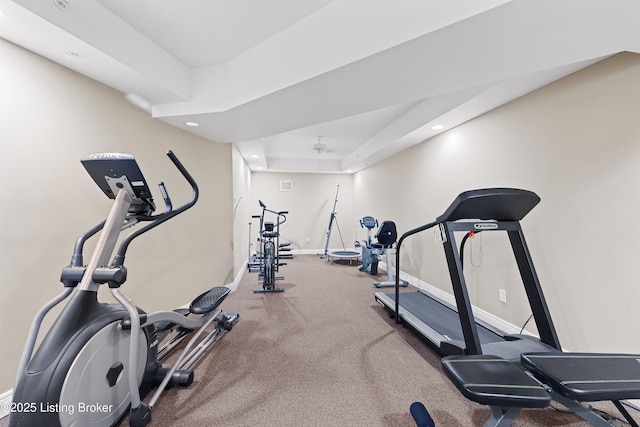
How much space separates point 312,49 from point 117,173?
62.2 inches

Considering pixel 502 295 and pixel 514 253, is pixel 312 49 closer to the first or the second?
pixel 514 253

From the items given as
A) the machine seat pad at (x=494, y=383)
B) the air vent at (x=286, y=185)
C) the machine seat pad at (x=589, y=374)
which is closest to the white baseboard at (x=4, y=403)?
the machine seat pad at (x=494, y=383)

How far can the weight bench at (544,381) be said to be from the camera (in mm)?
943

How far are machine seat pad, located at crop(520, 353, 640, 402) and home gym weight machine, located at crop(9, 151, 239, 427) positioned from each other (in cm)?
196

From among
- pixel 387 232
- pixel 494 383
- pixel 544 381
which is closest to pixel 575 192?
pixel 544 381

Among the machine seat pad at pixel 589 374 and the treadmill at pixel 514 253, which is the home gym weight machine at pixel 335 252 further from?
the machine seat pad at pixel 589 374

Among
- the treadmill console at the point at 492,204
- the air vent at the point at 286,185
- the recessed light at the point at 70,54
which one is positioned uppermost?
the recessed light at the point at 70,54

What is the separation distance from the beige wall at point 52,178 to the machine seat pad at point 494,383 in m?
2.64

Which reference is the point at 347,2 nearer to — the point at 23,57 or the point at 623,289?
the point at 23,57

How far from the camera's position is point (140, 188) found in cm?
140

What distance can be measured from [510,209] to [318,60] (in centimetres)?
175

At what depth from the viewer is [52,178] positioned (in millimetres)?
1698

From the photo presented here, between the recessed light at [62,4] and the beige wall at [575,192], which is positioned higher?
the recessed light at [62,4]

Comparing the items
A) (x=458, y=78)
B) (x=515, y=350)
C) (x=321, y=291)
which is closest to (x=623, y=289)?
(x=515, y=350)
